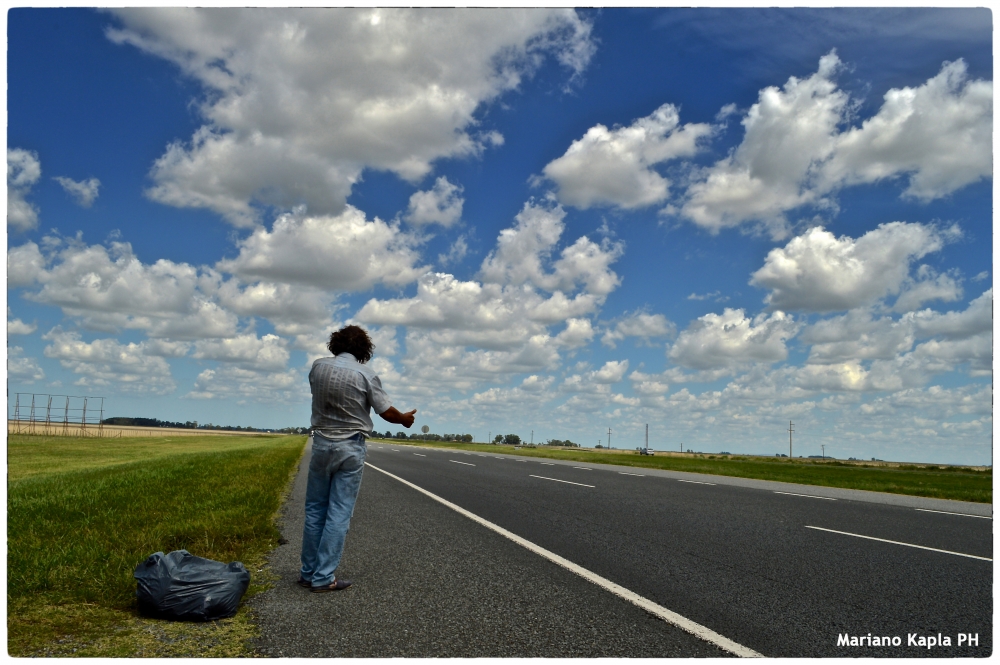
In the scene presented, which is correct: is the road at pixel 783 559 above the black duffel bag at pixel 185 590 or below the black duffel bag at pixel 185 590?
below

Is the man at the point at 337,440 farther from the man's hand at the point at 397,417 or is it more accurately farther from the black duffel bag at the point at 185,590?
the black duffel bag at the point at 185,590

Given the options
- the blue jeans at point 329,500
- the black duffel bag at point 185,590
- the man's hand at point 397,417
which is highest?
the man's hand at point 397,417

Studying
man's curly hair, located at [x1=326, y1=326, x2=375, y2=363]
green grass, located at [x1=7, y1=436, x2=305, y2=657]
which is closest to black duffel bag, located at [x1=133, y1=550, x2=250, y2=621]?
green grass, located at [x1=7, y1=436, x2=305, y2=657]

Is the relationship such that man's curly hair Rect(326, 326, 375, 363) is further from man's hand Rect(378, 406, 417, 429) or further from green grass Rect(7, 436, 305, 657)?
green grass Rect(7, 436, 305, 657)

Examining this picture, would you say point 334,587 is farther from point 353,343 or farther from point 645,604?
point 645,604

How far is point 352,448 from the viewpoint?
542 centimetres

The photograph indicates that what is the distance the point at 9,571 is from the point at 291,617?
275cm

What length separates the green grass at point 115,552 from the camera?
4020mm

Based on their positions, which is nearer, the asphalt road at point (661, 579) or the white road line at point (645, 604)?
the white road line at point (645, 604)

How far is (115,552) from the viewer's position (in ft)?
20.0

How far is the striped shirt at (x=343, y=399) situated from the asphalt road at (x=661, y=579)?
4.25ft

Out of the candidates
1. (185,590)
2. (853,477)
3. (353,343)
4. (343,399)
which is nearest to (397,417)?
(343,399)

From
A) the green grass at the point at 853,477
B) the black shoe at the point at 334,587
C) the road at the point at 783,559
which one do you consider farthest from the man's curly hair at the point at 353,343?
the green grass at the point at 853,477

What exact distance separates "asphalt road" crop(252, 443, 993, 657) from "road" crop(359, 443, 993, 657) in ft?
0.07
